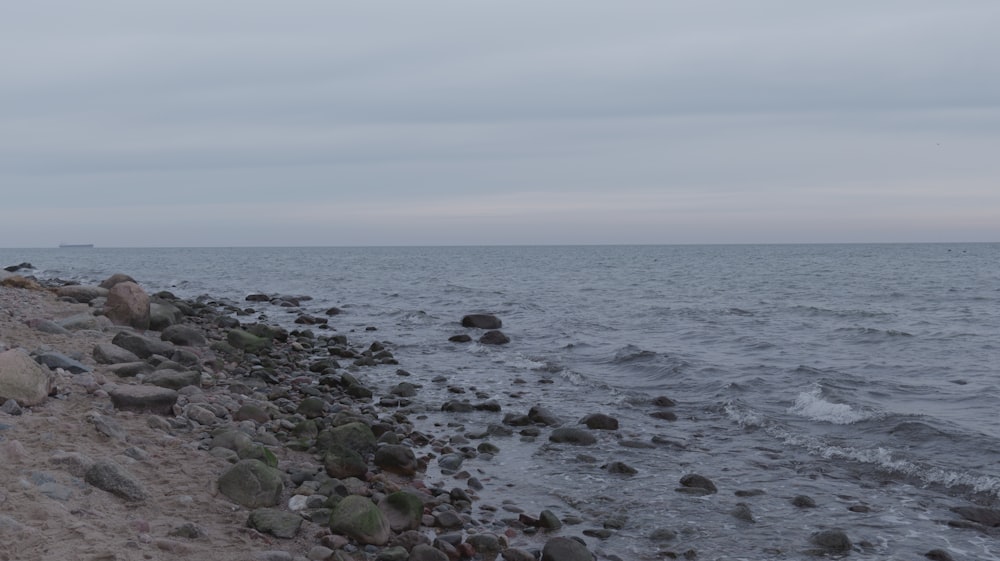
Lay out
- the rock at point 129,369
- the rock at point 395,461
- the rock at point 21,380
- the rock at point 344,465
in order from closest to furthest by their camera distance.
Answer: the rock at point 21,380
the rock at point 344,465
the rock at point 395,461
the rock at point 129,369

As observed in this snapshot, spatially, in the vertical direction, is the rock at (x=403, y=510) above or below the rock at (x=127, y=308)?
below

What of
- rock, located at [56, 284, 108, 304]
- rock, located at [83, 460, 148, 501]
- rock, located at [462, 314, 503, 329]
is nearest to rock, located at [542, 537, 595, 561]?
rock, located at [83, 460, 148, 501]

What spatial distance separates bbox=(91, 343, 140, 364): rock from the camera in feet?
38.7

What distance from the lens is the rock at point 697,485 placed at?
9617 millimetres

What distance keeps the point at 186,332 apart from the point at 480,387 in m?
6.67

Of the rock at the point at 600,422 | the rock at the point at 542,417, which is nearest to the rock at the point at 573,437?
the rock at the point at 600,422

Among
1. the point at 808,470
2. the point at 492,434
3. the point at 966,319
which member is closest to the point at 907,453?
the point at 808,470

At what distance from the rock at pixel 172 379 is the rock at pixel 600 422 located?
6222 millimetres

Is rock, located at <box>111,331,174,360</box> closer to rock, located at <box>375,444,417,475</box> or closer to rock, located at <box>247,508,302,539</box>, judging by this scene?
rock, located at <box>375,444,417,475</box>

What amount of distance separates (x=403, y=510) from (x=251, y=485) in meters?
1.55

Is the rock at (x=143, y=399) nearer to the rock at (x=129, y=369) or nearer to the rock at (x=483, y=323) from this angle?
the rock at (x=129, y=369)

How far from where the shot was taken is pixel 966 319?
90.7ft

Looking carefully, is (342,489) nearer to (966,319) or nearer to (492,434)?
(492,434)

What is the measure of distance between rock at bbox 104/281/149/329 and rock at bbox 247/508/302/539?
11661mm
